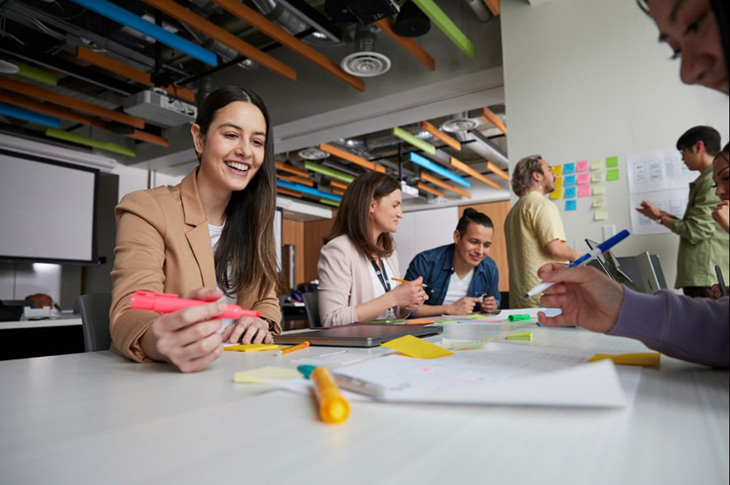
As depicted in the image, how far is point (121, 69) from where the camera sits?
3729 mm

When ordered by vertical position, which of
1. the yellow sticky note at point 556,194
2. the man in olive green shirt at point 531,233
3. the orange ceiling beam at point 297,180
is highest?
the orange ceiling beam at point 297,180

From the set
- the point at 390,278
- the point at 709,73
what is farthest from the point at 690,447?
the point at 390,278

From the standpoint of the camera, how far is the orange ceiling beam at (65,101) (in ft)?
12.9

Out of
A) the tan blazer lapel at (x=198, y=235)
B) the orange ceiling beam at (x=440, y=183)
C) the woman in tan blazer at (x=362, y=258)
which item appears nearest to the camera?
the tan blazer lapel at (x=198, y=235)

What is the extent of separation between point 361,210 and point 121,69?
283 cm

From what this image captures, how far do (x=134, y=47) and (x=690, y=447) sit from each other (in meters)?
4.45

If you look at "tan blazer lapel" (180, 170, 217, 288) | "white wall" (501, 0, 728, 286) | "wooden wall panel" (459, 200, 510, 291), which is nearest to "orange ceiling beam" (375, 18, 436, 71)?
"white wall" (501, 0, 728, 286)

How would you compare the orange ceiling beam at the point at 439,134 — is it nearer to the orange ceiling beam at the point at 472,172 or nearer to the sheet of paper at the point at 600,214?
the orange ceiling beam at the point at 472,172

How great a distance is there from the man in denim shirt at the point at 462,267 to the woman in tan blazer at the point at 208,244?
131cm

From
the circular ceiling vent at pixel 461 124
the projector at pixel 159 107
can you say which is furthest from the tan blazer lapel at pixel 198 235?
the circular ceiling vent at pixel 461 124

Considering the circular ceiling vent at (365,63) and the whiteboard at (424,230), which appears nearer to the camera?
the circular ceiling vent at (365,63)

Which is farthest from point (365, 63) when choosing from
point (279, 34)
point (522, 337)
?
point (522, 337)

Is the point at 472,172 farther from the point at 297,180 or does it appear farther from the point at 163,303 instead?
the point at 163,303

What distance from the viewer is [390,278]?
2.16 meters
